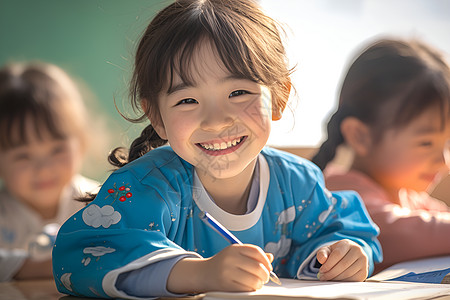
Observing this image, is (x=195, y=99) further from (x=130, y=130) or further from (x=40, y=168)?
(x=40, y=168)

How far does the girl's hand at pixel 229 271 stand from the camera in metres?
0.60

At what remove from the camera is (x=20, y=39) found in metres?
2.00

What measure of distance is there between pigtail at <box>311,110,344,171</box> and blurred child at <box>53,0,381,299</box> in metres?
0.54

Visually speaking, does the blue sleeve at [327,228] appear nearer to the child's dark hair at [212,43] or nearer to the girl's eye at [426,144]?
the child's dark hair at [212,43]

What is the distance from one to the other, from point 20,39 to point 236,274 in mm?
1669

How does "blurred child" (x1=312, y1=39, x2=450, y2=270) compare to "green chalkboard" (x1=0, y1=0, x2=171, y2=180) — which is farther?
"green chalkboard" (x1=0, y1=0, x2=171, y2=180)

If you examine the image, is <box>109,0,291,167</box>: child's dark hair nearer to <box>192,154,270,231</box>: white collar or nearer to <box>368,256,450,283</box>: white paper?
<box>192,154,270,231</box>: white collar

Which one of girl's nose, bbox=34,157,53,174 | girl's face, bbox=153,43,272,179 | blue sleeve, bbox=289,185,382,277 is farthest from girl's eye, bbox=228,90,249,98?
girl's nose, bbox=34,157,53,174

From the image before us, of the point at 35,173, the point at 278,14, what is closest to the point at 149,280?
the point at 35,173

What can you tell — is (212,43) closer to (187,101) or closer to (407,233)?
(187,101)

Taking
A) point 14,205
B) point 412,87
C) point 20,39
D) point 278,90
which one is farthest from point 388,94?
point 20,39

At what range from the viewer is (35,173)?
4.93 ft

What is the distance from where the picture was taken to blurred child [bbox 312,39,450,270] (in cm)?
128

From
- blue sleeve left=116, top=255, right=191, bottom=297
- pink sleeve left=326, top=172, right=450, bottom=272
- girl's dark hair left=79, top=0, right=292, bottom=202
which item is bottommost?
pink sleeve left=326, top=172, right=450, bottom=272
